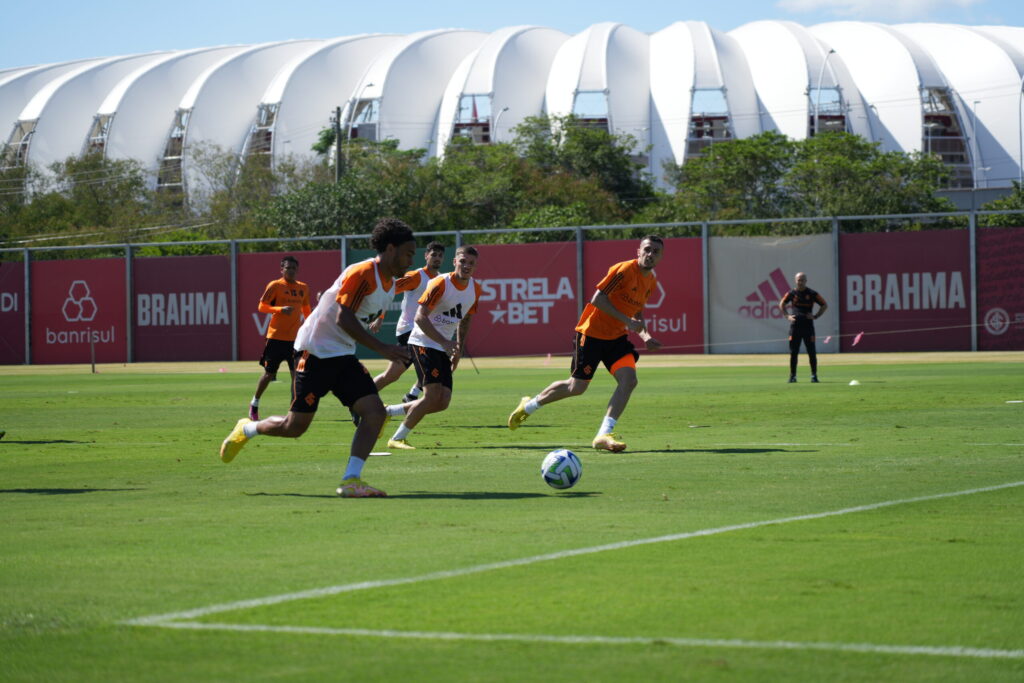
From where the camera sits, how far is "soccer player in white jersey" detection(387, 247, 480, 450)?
45.2 ft

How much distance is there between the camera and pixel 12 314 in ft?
163

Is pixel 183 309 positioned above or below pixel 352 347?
above

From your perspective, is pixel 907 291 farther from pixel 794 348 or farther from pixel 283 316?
pixel 283 316

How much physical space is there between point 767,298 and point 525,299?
728 centimetres

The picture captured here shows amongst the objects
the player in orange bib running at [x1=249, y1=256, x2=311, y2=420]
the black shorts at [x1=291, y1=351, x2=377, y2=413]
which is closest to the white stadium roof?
the player in orange bib running at [x1=249, y1=256, x2=311, y2=420]

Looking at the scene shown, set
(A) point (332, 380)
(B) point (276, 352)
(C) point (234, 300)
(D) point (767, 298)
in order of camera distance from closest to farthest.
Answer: (A) point (332, 380) < (B) point (276, 352) < (D) point (767, 298) < (C) point (234, 300)

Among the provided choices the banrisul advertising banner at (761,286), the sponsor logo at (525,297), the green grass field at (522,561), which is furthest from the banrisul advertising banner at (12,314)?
the green grass field at (522,561)

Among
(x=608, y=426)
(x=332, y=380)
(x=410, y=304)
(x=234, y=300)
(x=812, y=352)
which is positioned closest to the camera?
(x=332, y=380)

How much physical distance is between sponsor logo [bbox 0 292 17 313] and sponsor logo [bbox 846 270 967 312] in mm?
27403

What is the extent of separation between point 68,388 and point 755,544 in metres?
26.5

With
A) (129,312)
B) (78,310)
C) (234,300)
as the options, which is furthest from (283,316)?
(78,310)

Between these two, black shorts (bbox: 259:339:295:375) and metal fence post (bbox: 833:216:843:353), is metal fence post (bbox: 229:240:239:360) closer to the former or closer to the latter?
metal fence post (bbox: 833:216:843:353)

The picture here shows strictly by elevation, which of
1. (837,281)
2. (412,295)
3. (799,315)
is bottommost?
(799,315)

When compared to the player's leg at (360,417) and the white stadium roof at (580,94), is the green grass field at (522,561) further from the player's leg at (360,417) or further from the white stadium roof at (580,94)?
the white stadium roof at (580,94)
